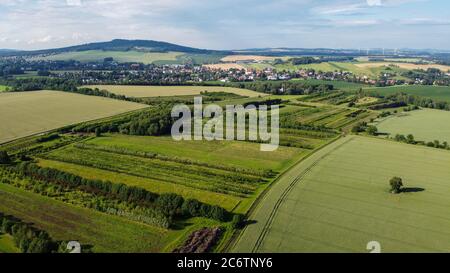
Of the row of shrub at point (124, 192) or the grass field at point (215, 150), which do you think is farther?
the grass field at point (215, 150)

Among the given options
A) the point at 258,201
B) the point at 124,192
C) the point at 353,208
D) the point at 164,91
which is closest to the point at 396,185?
the point at 353,208

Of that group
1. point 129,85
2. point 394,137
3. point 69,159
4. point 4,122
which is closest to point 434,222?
point 394,137

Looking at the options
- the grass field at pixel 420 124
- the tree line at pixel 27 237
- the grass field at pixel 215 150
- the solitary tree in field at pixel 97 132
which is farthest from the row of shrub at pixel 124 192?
the grass field at pixel 420 124

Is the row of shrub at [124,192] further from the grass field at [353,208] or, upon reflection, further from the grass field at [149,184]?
the grass field at [353,208]

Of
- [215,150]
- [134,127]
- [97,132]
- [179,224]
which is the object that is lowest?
[179,224]

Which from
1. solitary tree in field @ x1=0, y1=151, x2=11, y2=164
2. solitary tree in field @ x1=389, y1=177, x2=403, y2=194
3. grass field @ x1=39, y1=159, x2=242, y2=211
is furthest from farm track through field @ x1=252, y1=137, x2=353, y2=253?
solitary tree in field @ x1=0, y1=151, x2=11, y2=164

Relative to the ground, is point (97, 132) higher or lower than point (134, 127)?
lower

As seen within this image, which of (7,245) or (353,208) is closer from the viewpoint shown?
(7,245)

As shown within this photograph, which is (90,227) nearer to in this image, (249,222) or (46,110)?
(249,222)

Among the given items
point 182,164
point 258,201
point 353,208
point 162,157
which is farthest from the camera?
point 162,157
